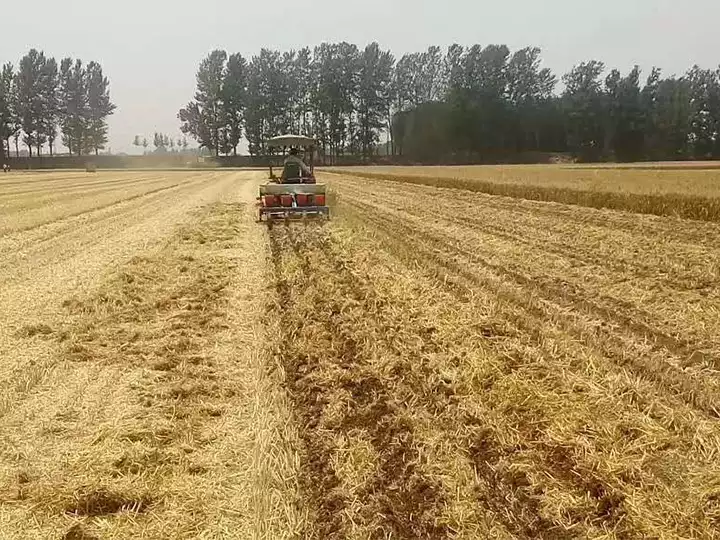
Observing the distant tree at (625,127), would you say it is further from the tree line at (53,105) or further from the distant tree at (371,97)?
the tree line at (53,105)

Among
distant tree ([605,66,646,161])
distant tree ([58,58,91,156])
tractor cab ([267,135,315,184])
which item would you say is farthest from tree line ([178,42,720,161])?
tractor cab ([267,135,315,184])

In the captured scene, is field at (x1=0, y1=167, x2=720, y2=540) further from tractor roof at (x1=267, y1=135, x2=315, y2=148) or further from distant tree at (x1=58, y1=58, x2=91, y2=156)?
distant tree at (x1=58, y1=58, x2=91, y2=156)

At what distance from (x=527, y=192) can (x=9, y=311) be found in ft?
54.3

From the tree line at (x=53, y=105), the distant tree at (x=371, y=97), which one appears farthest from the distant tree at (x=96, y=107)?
the distant tree at (x=371, y=97)

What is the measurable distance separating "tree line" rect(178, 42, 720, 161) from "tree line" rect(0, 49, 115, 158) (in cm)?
1617

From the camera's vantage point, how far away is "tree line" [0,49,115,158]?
8500cm

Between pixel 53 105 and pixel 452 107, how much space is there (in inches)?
2451

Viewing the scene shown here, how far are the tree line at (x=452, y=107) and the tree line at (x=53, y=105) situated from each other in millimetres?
16170

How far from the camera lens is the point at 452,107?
262ft

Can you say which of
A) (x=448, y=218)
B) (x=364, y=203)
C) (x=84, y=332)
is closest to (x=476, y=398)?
(x=84, y=332)

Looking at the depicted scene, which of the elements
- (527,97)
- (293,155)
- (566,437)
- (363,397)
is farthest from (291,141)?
(527,97)

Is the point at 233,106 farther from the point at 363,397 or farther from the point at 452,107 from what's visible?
the point at 363,397

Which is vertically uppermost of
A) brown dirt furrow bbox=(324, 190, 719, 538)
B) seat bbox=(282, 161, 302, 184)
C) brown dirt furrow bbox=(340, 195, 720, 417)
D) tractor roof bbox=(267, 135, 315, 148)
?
tractor roof bbox=(267, 135, 315, 148)

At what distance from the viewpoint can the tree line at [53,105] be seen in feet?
279
